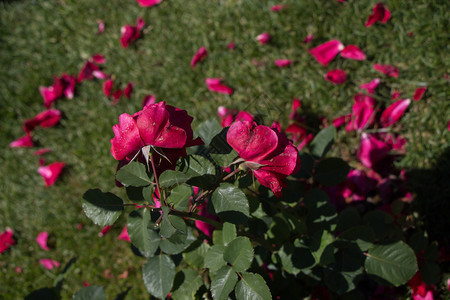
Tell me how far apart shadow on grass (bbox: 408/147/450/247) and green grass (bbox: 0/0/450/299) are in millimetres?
47

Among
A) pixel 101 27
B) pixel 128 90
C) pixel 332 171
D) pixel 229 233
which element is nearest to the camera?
pixel 229 233

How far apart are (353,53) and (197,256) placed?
1362 mm

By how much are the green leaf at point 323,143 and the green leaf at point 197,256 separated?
0.50 metres

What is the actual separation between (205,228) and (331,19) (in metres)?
1.38

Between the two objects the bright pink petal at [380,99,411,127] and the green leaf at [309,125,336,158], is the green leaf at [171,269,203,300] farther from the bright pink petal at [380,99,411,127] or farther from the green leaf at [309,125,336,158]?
the bright pink petal at [380,99,411,127]

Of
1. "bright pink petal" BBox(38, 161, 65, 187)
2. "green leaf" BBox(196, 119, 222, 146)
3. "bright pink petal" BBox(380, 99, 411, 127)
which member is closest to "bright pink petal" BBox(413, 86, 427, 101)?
"bright pink petal" BBox(380, 99, 411, 127)

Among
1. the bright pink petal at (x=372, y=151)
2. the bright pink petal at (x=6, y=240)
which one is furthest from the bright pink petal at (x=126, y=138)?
the bright pink petal at (x=6, y=240)

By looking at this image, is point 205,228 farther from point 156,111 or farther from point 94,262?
point 94,262

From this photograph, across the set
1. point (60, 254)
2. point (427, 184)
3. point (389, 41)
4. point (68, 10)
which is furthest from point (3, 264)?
point (389, 41)

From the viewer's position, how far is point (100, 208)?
886mm

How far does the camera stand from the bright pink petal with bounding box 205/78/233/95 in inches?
88.1

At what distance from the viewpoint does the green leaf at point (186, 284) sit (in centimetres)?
118

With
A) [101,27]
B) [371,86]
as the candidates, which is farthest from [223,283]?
[101,27]

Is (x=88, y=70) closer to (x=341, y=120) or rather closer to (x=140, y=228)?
(x=341, y=120)
